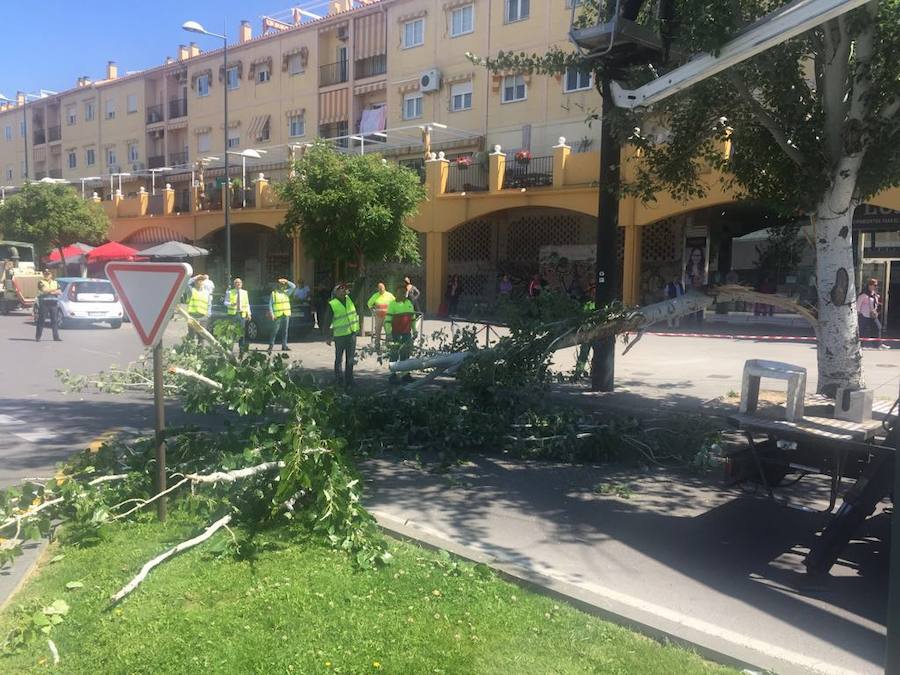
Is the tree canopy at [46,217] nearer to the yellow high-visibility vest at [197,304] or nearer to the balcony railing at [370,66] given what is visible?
the balcony railing at [370,66]

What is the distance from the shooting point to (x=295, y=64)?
3541 centimetres

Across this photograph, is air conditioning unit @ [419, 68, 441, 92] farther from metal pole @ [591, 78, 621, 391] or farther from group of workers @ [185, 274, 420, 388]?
metal pole @ [591, 78, 621, 391]

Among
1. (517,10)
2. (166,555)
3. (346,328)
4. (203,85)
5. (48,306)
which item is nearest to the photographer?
(166,555)

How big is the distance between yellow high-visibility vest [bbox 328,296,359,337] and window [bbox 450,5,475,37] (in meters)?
20.5

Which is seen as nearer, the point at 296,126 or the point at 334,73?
the point at 334,73

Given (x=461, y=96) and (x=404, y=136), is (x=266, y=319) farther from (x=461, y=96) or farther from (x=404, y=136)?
(x=461, y=96)

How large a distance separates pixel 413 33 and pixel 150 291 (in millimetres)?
28579

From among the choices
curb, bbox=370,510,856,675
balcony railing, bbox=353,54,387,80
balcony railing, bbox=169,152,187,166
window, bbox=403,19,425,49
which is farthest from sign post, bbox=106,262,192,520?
balcony railing, bbox=169,152,187,166

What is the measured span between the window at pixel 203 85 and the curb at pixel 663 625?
3942 centimetres

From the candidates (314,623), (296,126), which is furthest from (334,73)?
(314,623)

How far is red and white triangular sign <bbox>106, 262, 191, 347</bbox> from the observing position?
504 cm

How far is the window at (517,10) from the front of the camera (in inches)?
1076

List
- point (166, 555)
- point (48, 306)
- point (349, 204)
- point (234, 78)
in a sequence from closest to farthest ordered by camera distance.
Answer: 1. point (166, 555)
2. point (349, 204)
3. point (48, 306)
4. point (234, 78)

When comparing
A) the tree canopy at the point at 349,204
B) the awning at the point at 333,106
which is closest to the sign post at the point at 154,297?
the tree canopy at the point at 349,204
